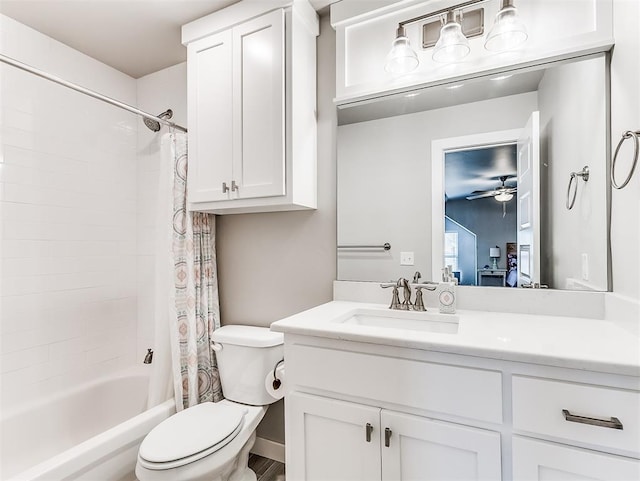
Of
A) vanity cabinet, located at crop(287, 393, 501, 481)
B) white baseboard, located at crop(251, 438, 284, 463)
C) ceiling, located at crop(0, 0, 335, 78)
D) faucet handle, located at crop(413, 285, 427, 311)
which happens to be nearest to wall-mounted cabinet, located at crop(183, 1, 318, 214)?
ceiling, located at crop(0, 0, 335, 78)

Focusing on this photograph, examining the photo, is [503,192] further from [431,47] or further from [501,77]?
[431,47]

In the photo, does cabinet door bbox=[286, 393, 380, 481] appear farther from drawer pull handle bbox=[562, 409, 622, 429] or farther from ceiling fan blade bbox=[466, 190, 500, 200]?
ceiling fan blade bbox=[466, 190, 500, 200]

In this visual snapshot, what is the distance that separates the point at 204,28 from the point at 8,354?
192 centimetres

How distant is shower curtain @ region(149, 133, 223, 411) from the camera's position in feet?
5.85

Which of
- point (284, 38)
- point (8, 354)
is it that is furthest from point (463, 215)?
point (8, 354)

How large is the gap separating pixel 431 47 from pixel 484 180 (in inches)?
24.6

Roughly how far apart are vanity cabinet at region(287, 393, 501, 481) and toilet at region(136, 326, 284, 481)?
1.10 ft

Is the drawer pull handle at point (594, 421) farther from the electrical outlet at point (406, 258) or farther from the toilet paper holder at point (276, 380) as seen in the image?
the toilet paper holder at point (276, 380)

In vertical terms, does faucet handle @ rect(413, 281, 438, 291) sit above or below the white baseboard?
above

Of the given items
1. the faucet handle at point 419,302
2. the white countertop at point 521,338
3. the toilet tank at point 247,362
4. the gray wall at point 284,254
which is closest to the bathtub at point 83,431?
the toilet tank at point 247,362

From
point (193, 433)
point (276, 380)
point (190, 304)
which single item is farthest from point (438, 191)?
point (193, 433)

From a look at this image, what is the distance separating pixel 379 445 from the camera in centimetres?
111

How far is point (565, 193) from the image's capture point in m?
1.37

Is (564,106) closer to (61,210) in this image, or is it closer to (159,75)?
(159,75)
